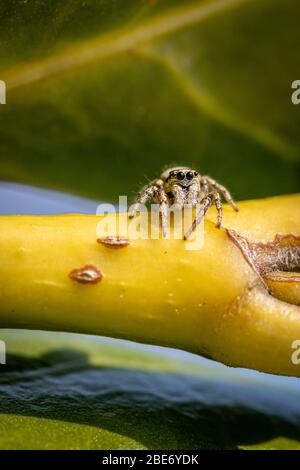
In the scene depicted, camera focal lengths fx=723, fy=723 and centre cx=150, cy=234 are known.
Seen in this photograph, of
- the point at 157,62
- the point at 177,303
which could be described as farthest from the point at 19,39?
the point at 177,303

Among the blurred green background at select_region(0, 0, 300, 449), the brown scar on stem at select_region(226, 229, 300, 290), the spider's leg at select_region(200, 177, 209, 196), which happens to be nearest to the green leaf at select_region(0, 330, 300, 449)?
the blurred green background at select_region(0, 0, 300, 449)

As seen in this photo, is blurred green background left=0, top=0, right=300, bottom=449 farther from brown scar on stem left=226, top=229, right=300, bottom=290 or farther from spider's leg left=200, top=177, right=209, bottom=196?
brown scar on stem left=226, top=229, right=300, bottom=290

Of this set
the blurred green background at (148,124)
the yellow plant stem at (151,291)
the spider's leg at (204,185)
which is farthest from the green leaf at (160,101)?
the yellow plant stem at (151,291)

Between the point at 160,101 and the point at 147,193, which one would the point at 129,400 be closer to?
the point at 147,193

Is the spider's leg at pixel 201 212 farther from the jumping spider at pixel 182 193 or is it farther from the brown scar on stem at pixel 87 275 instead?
the brown scar on stem at pixel 87 275

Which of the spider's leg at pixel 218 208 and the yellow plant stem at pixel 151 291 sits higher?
the spider's leg at pixel 218 208

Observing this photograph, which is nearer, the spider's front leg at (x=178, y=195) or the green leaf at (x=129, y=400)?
the green leaf at (x=129, y=400)
